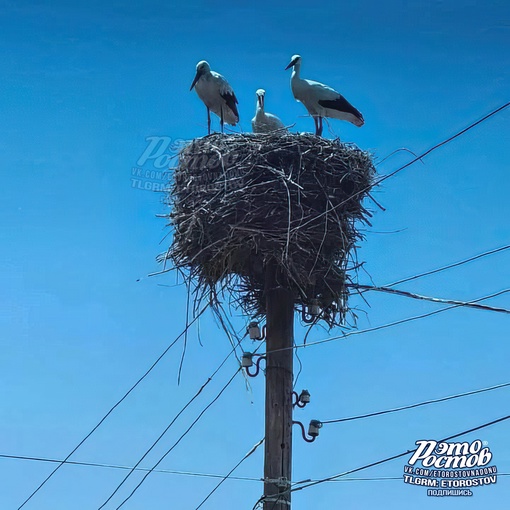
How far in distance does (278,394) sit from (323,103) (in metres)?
4.44

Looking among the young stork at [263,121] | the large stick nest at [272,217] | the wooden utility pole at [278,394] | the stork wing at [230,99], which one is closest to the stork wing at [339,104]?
the young stork at [263,121]

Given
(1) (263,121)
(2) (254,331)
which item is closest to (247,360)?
(2) (254,331)

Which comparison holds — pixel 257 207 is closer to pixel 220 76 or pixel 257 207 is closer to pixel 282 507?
pixel 282 507

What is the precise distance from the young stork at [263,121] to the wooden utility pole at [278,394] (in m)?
3.20

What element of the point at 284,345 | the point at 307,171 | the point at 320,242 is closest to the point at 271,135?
the point at 307,171

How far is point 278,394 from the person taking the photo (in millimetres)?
6258

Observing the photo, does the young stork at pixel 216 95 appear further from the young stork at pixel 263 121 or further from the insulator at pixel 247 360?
the insulator at pixel 247 360

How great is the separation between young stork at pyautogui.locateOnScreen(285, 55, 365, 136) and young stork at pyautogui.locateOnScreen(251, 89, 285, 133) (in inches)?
14.1

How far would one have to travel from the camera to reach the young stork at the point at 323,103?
9.95 meters

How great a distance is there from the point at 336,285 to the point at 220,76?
4393 mm

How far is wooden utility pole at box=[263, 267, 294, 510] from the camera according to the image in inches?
234

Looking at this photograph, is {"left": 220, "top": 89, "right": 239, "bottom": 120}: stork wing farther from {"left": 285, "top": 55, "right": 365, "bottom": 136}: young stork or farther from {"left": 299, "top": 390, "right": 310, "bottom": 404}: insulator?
{"left": 299, "top": 390, "right": 310, "bottom": 404}: insulator

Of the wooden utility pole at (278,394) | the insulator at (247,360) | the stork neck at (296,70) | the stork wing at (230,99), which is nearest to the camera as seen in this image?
the wooden utility pole at (278,394)

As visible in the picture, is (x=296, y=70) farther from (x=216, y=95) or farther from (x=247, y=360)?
(x=247, y=360)
